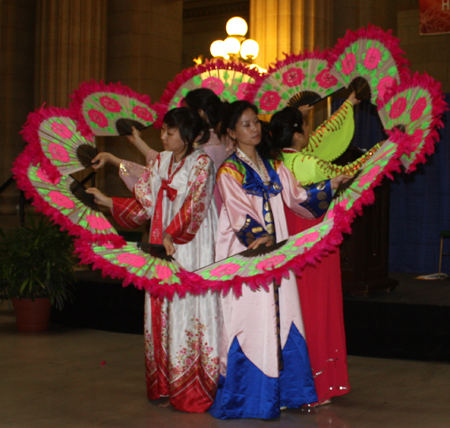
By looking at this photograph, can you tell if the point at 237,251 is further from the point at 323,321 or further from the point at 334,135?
the point at 334,135

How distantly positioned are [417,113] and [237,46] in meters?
4.56

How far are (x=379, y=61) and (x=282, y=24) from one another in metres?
3.79

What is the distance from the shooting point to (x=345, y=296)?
4.52m

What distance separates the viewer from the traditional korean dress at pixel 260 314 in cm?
269

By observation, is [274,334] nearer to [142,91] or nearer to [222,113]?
[222,113]

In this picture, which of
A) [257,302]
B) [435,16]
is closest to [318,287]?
[257,302]

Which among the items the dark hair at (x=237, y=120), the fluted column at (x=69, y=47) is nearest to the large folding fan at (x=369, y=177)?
the dark hair at (x=237, y=120)

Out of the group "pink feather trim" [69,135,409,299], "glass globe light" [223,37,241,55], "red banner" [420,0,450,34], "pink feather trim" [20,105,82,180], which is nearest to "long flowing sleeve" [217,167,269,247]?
"pink feather trim" [69,135,409,299]

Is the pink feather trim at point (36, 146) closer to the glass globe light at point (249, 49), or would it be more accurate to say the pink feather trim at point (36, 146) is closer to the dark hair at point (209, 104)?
the dark hair at point (209, 104)

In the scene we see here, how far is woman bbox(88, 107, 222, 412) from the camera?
2.82m

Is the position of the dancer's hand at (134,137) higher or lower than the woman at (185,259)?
higher

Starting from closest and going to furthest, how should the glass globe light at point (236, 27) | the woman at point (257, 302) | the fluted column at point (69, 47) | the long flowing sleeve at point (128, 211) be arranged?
the woman at point (257, 302) → the long flowing sleeve at point (128, 211) → the glass globe light at point (236, 27) → the fluted column at point (69, 47)

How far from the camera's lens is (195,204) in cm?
279

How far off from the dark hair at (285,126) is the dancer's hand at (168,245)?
0.69m
